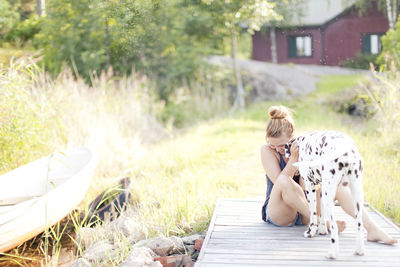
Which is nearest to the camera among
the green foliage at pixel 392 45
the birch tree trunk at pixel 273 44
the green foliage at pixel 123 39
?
the green foliage at pixel 123 39

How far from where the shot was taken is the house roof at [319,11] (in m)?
6.94

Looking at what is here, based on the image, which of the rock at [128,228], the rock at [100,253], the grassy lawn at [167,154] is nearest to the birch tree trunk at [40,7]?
the grassy lawn at [167,154]

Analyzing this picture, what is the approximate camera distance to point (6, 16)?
5.77 meters

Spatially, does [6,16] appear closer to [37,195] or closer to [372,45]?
[37,195]

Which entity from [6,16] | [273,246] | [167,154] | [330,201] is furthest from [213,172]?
[6,16]

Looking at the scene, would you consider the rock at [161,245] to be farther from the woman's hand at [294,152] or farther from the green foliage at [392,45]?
the green foliage at [392,45]

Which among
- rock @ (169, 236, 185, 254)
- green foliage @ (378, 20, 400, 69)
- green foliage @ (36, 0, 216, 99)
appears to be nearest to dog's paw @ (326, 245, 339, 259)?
rock @ (169, 236, 185, 254)

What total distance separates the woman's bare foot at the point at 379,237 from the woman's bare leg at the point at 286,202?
396mm

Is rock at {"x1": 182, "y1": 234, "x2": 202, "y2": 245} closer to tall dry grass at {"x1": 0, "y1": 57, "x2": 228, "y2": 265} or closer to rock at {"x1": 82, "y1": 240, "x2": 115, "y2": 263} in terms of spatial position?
tall dry grass at {"x1": 0, "y1": 57, "x2": 228, "y2": 265}

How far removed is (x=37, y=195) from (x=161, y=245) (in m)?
1.87

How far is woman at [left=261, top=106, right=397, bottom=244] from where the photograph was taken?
2719mm

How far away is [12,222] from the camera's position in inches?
130

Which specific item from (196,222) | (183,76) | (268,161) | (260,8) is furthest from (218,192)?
(183,76)

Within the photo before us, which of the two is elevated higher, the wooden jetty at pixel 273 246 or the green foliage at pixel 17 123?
the green foliage at pixel 17 123
